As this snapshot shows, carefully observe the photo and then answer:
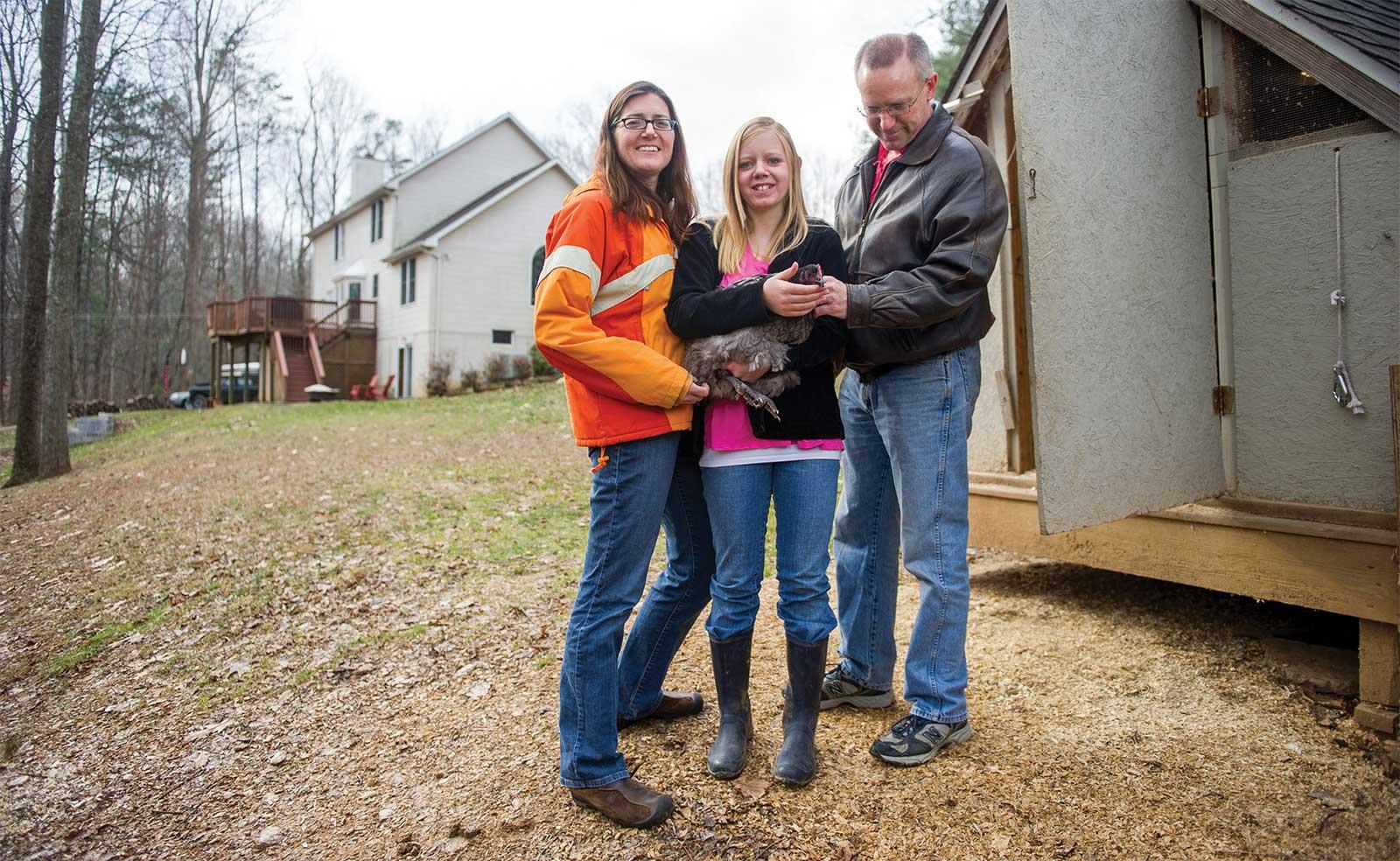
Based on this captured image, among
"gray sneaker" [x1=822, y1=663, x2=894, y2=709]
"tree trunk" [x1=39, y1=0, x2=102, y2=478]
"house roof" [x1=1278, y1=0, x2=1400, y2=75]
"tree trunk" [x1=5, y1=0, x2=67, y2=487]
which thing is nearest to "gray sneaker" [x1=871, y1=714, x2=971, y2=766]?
"gray sneaker" [x1=822, y1=663, x2=894, y2=709]

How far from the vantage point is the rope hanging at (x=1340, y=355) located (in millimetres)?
3188

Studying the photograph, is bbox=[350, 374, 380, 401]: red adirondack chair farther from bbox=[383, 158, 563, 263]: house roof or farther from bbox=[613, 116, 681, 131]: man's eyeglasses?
bbox=[613, 116, 681, 131]: man's eyeglasses

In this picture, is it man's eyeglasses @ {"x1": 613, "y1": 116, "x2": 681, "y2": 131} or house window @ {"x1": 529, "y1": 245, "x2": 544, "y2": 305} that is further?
house window @ {"x1": 529, "y1": 245, "x2": 544, "y2": 305}

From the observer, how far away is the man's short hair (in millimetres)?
2660

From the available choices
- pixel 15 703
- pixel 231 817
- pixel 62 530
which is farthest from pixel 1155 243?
pixel 62 530

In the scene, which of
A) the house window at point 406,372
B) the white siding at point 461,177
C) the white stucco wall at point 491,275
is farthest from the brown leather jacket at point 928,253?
the white siding at point 461,177

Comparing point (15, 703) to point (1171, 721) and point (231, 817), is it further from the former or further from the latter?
point (1171, 721)

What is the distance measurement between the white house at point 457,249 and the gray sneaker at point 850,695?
19.5 meters

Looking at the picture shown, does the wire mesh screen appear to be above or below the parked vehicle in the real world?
below

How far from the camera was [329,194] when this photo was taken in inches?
1430

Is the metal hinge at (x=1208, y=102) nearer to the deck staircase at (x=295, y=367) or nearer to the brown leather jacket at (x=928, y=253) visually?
the brown leather jacket at (x=928, y=253)

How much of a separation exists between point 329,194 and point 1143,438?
128ft

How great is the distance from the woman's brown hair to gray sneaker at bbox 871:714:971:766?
1.73 metres

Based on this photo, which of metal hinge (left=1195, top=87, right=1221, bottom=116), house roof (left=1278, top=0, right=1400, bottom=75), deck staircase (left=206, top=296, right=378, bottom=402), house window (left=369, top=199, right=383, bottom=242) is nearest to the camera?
house roof (left=1278, top=0, right=1400, bottom=75)
